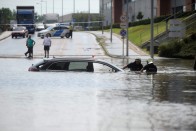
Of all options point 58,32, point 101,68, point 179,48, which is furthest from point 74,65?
point 58,32

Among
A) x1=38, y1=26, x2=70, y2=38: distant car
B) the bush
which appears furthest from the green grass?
the bush

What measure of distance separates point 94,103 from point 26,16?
69.3 metres

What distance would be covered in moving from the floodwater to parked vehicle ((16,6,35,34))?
202 feet

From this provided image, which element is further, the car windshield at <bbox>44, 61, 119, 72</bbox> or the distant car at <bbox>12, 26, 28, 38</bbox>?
the distant car at <bbox>12, 26, 28, 38</bbox>

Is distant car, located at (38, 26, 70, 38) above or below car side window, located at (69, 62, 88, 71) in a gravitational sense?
above

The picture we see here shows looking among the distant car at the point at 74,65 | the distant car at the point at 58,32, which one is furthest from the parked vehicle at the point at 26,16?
the distant car at the point at 74,65

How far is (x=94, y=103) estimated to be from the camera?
1295 cm

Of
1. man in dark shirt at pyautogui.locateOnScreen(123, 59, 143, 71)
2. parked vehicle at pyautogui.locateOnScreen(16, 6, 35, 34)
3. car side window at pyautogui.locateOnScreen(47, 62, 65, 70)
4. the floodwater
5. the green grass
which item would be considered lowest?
the floodwater

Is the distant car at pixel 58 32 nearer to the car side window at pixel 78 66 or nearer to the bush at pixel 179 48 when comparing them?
the bush at pixel 179 48

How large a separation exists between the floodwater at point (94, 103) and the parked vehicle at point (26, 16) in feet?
202

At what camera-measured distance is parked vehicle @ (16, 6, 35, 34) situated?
80.2 metres

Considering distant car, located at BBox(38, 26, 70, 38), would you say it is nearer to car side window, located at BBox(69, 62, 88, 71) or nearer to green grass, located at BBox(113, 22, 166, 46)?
green grass, located at BBox(113, 22, 166, 46)

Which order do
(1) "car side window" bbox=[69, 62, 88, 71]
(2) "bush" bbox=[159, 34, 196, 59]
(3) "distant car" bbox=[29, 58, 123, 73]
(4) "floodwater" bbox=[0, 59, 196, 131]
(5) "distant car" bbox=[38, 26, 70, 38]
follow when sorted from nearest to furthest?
(4) "floodwater" bbox=[0, 59, 196, 131] < (1) "car side window" bbox=[69, 62, 88, 71] < (3) "distant car" bbox=[29, 58, 123, 73] < (2) "bush" bbox=[159, 34, 196, 59] < (5) "distant car" bbox=[38, 26, 70, 38]

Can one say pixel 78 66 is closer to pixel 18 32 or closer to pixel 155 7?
pixel 18 32
